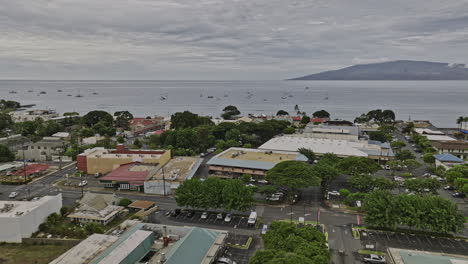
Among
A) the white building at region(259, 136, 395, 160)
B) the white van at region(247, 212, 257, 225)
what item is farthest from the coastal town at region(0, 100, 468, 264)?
the white building at region(259, 136, 395, 160)

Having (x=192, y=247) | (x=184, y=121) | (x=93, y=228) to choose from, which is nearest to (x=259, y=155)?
(x=93, y=228)

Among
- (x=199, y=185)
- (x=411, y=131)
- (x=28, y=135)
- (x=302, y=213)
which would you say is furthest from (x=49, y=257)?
(x=411, y=131)

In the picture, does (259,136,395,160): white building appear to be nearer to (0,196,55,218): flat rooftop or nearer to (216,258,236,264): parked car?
(216,258,236,264): parked car

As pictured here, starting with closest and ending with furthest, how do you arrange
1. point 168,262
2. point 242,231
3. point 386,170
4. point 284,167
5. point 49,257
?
point 168,262, point 49,257, point 242,231, point 284,167, point 386,170

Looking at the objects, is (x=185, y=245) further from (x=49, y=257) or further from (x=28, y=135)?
(x=28, y=135)

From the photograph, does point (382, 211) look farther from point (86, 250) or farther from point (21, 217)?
point (21, 217)

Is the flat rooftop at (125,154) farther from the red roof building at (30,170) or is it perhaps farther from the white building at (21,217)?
the white building at (21,217)
